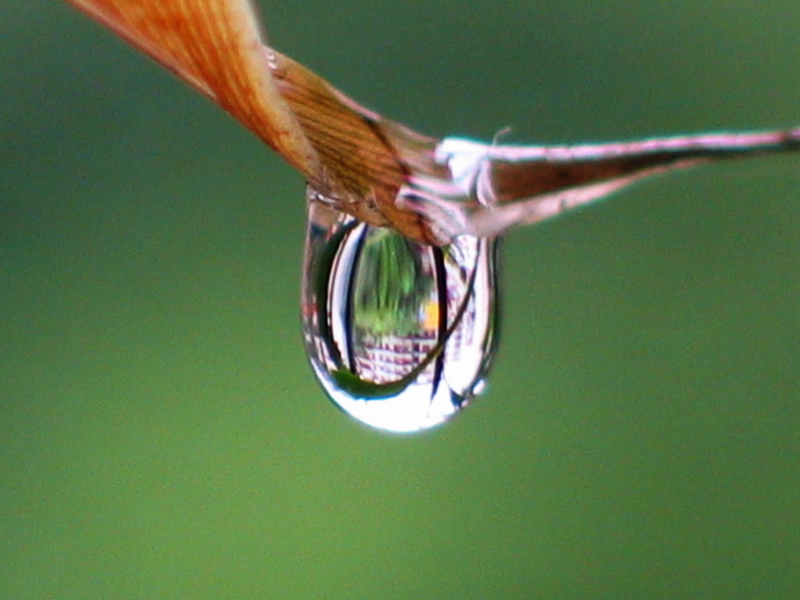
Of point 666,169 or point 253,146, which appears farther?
point 253,146

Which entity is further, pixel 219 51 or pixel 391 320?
pixel 391 320

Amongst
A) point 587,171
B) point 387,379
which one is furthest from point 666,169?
point 387,379

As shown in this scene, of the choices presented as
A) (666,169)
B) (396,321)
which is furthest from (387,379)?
(666,169)

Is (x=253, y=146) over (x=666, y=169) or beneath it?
over

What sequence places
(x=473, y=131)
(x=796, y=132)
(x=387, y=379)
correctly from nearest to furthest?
1. (x=796, y=132)
2. (x=387, y=379)
3. (x=473, y=131)

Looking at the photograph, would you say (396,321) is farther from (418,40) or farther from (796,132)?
(418,40)

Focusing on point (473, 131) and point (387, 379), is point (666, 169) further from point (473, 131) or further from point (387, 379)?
point (473, 131)

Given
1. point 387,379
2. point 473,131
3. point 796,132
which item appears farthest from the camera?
point 473,131
